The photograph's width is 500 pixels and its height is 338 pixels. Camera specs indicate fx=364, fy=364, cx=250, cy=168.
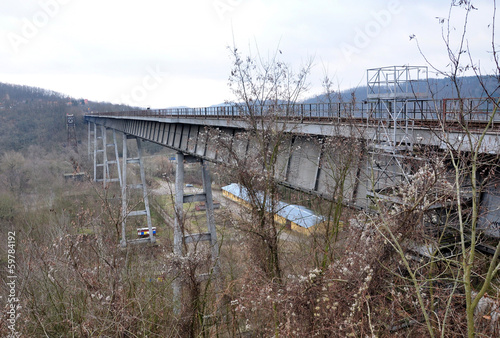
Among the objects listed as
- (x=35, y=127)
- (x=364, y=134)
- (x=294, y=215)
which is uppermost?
(x=35, y=127)

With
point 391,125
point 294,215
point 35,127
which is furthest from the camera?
point 35,127

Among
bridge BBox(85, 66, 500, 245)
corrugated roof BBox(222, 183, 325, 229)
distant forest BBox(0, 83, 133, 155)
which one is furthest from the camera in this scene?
distant forest BBox(0, 83, 133, 155)

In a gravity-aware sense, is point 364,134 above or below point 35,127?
below

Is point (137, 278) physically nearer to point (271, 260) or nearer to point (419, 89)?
point (271, 260)

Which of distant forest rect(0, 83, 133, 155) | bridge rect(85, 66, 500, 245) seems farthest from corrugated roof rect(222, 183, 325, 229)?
distant forest rect(0, 83, 133, 155)

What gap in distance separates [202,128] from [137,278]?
7.59 m

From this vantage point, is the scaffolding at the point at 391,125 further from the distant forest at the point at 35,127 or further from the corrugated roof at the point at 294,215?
the distant forest at the point at 35,127

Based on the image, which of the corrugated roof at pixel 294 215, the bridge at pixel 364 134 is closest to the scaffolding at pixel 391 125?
the bridge at pixel 364 134

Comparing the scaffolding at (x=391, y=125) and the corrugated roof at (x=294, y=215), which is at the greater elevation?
the scaffolding at (x=391, y=125)

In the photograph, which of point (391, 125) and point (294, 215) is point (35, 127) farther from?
point (391, 125)

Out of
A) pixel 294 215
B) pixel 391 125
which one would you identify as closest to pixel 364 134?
pixel 391 125

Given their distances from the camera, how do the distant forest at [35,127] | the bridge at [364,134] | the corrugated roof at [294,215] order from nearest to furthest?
1. the bridge at [364,134]
2. the corrugated roof at [294,215]
3. the distant forest at [35,127]

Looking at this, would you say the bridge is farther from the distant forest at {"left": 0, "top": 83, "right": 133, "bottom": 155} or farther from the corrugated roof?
the distant forest at {"left": 0, "top": 83, "right": 133, "bottom": 155}

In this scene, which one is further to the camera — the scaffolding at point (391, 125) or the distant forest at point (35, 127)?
the distant forest at point (35, 127)
